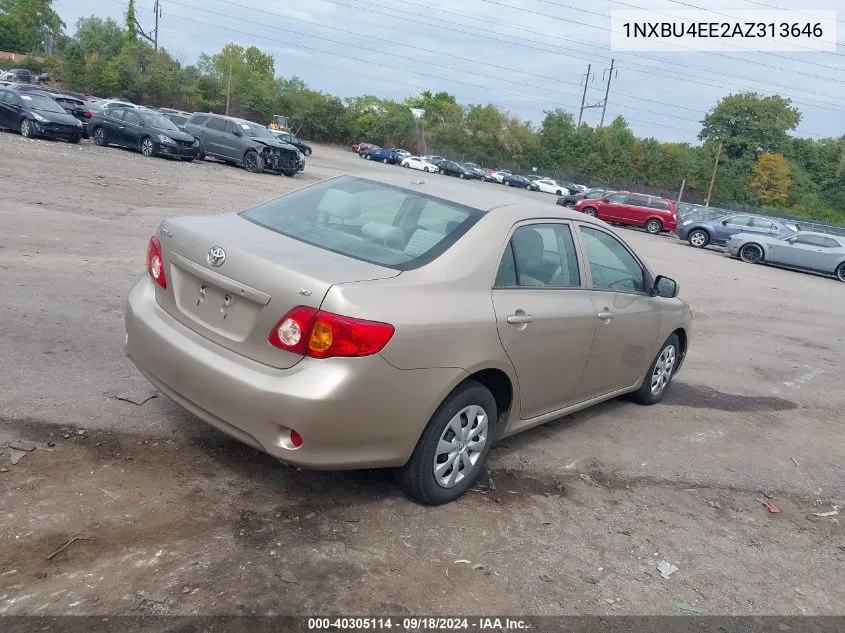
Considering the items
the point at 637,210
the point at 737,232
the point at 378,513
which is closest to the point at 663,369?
the point at 378,513

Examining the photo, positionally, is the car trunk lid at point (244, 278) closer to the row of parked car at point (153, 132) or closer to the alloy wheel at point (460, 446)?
the alloy wheel at point (460, 446)

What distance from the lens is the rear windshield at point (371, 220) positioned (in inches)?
152

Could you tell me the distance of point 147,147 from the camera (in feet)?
78.0

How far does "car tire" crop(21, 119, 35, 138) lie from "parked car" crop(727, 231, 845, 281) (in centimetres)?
2337

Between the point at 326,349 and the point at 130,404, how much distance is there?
1.97 metres

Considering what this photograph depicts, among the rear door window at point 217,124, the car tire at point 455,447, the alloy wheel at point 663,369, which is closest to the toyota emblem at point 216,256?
the car tire at point 455,447

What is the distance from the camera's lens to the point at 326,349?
3.28 metres

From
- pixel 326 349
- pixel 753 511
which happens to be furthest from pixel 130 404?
pixel 753 511

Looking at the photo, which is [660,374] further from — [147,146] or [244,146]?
[244,146]

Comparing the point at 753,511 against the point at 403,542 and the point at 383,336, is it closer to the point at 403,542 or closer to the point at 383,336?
the point at 403,542

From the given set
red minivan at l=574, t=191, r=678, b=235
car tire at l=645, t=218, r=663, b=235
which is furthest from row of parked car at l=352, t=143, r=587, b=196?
car tire at l=645, t=218, r=663, b=235

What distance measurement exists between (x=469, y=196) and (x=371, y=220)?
0.68 metres

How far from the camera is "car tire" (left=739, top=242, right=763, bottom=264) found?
24.5 meters

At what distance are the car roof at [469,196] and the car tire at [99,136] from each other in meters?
22.6
